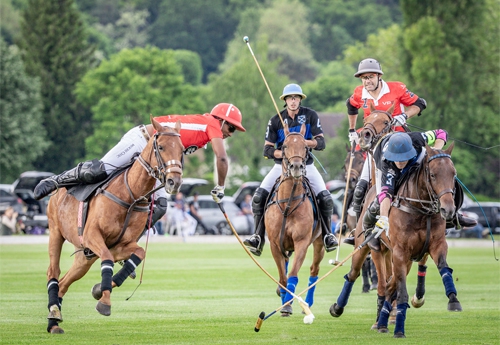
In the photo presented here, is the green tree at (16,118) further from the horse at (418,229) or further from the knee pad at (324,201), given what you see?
the horse at (418,229)

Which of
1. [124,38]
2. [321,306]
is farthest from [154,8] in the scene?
[321,306]

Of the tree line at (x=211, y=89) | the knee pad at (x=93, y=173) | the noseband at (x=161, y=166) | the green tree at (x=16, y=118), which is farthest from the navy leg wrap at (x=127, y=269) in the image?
the green tree at (x=16, y=118)

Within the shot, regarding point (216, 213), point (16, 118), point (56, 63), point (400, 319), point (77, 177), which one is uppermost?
point (77, 177)

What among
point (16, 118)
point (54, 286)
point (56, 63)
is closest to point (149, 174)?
point (54, 286)

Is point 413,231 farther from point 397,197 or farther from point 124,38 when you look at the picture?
point 124,38

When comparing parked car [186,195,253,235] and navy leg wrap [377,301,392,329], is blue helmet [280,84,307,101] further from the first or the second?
parked car [186,195,253,235]

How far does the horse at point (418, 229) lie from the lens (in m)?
11.7

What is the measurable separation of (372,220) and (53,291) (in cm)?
416

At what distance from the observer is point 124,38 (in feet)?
419

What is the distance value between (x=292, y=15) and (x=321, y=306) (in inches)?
4654

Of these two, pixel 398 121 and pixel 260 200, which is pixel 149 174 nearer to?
pixel 398 121

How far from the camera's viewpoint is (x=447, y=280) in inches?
457

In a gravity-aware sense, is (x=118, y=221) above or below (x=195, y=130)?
below

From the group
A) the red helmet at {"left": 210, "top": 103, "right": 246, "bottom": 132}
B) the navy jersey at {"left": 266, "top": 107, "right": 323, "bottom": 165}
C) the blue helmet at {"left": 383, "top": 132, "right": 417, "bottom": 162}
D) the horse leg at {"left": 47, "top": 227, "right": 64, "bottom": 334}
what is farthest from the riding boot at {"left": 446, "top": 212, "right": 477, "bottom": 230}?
the horse leg at {"left": 47, "top": 227, "right": 64, "bottom": 334}
